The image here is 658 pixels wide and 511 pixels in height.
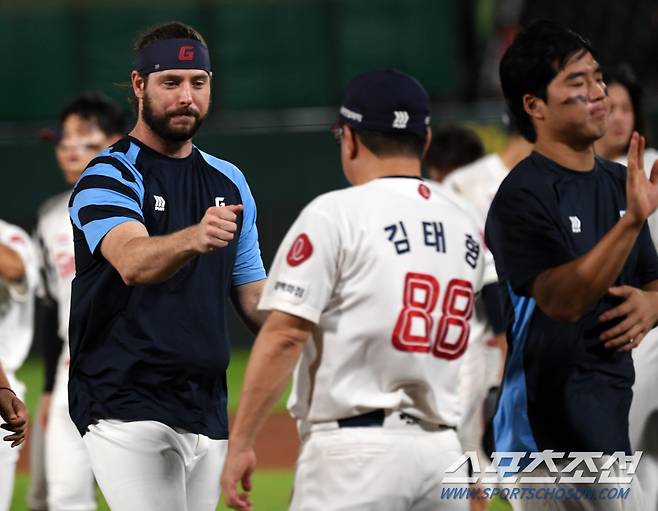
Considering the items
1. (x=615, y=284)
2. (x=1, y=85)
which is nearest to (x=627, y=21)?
(x=1, y=85)

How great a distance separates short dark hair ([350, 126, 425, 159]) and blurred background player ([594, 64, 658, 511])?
1.62 metres

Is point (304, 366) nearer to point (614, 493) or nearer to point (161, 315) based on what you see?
point (161, 315)

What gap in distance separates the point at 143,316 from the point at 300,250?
3.00ft

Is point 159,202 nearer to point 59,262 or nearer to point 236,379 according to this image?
point 59,262

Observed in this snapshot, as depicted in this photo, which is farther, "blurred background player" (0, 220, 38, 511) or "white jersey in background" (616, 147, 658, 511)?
"blurred background player" (0, 220, 38, 511)

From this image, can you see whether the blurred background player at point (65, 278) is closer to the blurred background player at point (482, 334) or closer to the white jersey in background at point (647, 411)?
the blurred background player at point (482, 334)

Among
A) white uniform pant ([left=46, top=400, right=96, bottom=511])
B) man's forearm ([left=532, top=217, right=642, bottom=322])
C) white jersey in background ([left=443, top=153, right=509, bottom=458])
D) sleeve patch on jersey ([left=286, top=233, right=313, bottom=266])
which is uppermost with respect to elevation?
sleeve patch on jersey ([left=286, top=233, right=313, bottom=266])

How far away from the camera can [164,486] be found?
171 inches

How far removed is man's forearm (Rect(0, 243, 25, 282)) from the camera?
650 cm

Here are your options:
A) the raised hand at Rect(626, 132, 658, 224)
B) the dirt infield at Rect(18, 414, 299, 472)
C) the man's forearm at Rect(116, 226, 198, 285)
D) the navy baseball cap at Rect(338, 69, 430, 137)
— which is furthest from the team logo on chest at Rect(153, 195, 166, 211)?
the dirt infield at Rect(18, 414, 299, 472)

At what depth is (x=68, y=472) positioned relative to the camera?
6.81 meters

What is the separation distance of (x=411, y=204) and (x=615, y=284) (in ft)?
2.61

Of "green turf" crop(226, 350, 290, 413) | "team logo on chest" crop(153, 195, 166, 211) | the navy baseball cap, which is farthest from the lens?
"green turf" crop(226, 350, 290, 413)

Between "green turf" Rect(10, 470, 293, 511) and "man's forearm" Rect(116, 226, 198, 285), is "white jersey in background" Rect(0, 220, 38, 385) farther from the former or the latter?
"man's forearm" Rect(116, 226, 198, 285)
